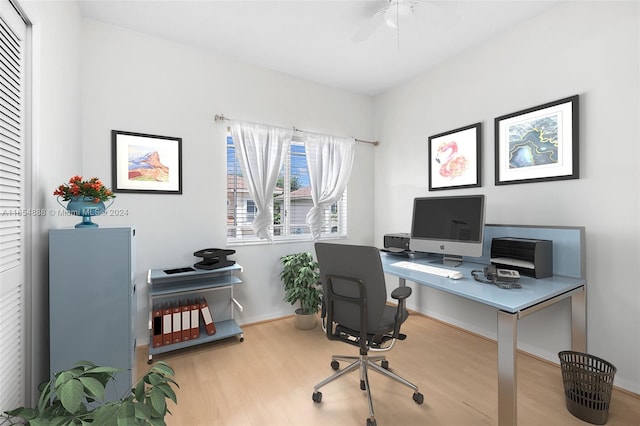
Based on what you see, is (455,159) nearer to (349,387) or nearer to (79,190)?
(349,387)

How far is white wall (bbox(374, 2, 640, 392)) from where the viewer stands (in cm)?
191

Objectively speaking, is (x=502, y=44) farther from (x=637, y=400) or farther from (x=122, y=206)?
(x=122, y=206)

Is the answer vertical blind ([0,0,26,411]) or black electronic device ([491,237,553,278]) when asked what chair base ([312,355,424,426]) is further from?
vertical blind ([0,0,26,411])

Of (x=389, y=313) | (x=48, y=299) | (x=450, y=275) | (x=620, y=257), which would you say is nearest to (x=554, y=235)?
(x=620, y=257)

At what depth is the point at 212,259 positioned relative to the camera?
2707 mm

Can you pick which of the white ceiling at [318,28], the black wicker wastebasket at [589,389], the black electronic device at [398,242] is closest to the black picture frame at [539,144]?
the white ceiling at [318,28]

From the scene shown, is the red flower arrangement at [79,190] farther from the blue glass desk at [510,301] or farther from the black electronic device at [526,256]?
the black electronic device at [526,256]

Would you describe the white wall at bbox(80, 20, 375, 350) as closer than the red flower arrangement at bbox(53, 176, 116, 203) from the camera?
No

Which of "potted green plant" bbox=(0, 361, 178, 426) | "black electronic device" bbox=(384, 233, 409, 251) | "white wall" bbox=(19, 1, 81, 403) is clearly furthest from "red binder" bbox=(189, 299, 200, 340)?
"black electronic device" bbox=(384, 233, 409, 251)

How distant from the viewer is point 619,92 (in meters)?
1.94

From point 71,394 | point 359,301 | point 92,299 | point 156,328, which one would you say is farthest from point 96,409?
point 156,328

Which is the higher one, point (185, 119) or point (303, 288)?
point (185, 119)

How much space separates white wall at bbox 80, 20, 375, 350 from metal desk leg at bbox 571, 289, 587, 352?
98.3 inches

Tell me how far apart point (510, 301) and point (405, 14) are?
7.13 ft
